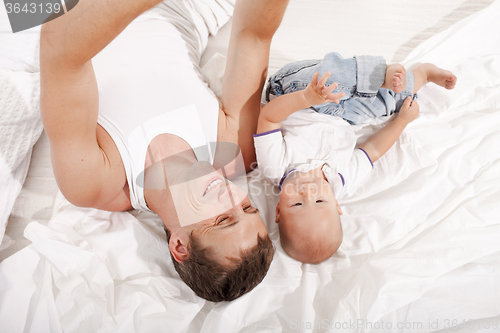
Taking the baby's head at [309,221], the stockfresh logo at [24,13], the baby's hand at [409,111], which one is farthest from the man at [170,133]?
the baby's hand at [409,111]

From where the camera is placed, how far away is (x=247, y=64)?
980 millimetres

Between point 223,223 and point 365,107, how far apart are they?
0.72 m

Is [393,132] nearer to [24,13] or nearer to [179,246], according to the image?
[179,246]

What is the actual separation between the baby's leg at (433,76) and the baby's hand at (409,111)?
0.05 meters

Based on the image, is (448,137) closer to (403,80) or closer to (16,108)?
(403,80)

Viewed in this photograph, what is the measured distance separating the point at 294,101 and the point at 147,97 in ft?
1.49

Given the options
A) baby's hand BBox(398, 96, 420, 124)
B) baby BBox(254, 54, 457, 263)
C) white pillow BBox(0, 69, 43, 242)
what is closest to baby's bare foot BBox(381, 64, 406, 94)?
baby BBox(254, 54, 457, 263)

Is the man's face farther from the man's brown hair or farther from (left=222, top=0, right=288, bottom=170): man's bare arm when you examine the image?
(left=222, top=0, right=288, bottom=170): man's bare arm

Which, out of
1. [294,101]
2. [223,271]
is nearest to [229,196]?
[223,271]

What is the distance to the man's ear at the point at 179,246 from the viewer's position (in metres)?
0.85

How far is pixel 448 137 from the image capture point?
113 cm

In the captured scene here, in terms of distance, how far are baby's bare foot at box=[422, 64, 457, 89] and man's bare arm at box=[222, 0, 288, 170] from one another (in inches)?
24.8

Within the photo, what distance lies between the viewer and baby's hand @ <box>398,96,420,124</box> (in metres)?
1.13

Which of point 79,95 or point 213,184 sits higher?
point 79,95
